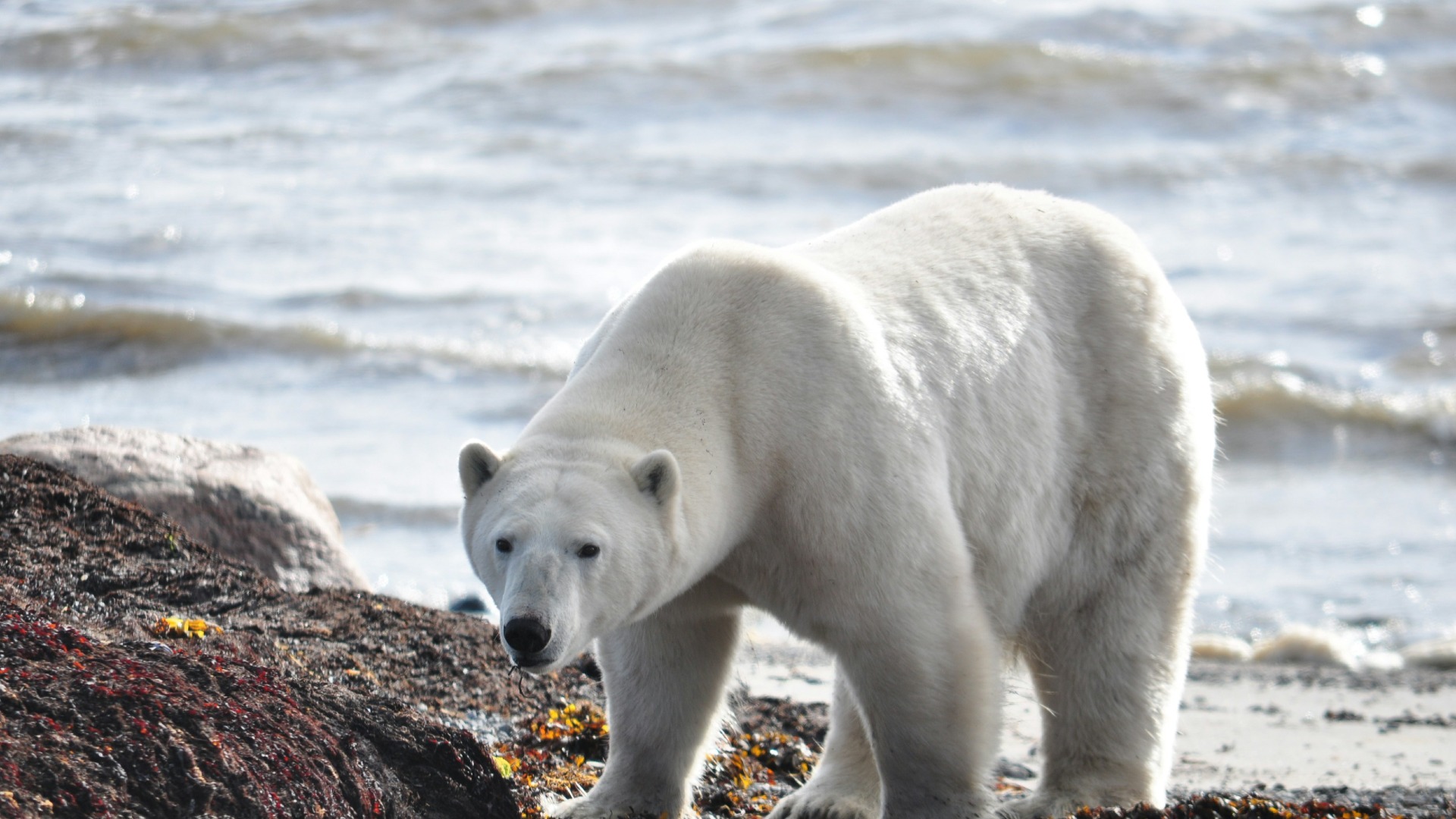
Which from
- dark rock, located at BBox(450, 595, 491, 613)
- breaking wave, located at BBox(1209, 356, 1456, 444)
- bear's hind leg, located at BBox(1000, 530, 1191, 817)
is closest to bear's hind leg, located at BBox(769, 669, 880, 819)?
bear's hind leg, located at BBox(1000, 530, 1191, 817)

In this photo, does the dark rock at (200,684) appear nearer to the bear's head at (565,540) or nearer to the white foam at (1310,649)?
the bear's head at (565,540)

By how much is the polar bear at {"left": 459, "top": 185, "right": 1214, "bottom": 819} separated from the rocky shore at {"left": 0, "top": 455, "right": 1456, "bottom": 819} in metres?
0.46

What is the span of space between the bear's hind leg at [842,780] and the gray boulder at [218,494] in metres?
2.37

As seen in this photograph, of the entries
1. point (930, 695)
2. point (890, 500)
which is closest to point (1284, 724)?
point (930, 695)

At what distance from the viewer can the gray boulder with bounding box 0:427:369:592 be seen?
6.48m

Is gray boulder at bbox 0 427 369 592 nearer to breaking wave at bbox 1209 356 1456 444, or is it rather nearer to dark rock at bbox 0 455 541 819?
dark rock at bbox 0 455 541 819

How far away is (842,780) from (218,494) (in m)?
3.18

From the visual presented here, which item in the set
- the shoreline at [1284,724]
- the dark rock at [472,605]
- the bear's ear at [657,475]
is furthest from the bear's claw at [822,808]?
the dark rock at [472,605]

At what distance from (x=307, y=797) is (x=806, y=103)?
64.7 ft

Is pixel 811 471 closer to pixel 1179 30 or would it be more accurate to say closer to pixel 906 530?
pixel 906 530

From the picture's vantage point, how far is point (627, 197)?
61.8 ft

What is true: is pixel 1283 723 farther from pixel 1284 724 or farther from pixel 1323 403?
pixel 1323 403

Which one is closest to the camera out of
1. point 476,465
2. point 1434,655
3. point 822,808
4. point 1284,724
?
point 476,465

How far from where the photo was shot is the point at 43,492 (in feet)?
18.1
